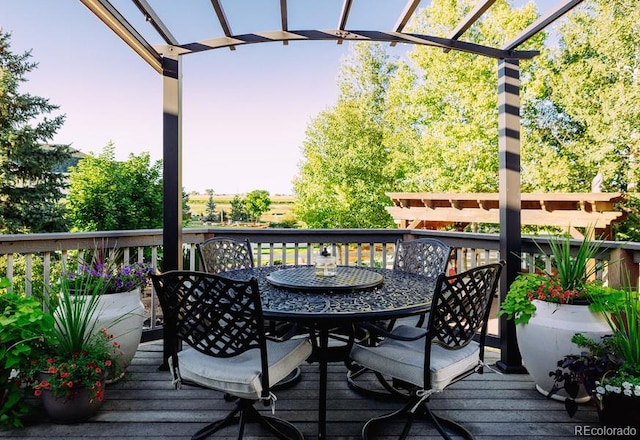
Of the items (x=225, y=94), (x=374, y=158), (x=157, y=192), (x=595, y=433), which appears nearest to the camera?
(x=595, y=433)

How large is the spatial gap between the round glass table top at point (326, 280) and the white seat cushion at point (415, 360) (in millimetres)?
329

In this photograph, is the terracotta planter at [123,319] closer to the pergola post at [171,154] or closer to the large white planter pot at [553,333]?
the pergola post at [171,154]

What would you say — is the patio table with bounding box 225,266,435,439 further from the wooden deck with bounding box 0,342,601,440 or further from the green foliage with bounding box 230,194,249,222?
the green foliage with bounding box 230,194,249,222

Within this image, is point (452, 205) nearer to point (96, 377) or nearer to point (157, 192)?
point (96, 377)

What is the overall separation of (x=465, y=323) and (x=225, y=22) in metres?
2.51

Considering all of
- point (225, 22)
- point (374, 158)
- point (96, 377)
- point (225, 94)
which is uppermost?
point (225, 94)

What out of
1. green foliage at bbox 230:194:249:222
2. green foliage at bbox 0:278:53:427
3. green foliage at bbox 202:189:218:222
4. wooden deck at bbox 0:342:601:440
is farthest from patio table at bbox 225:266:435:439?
green foliage at bbox 230:194:249:222

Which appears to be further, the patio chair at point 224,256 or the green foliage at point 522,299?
the patio chair at point 224,256

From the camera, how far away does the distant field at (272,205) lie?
20.8m

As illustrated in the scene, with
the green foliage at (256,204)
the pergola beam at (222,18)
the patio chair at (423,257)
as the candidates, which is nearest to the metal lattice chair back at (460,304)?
the patio chair at (423,257)

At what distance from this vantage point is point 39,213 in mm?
11445

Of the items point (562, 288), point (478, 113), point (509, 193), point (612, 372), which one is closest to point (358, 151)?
point (478, 113)

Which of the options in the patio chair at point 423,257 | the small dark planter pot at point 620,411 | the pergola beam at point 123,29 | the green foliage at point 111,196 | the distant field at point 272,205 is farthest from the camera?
the distant field at point 272,205

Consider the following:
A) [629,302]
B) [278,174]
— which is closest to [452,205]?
[629,302]
